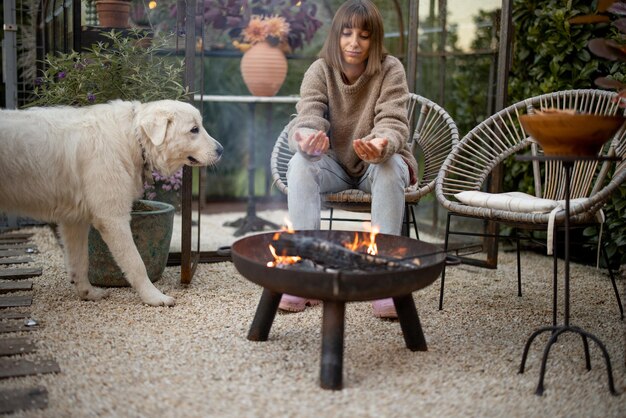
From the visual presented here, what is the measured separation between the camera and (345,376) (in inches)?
90.5

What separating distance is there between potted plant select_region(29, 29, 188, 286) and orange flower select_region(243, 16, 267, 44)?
1418 mm

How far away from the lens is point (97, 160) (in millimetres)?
2971

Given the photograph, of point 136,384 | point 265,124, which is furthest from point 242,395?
point 265,124

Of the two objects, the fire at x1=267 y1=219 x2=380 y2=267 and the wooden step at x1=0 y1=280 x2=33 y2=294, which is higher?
the fire at x1=267 y1=219 x2=380 y2=267

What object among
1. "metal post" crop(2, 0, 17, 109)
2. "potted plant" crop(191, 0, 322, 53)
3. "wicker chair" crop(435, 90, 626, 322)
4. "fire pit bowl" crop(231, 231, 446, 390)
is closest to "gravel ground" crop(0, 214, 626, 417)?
"fire pit bowl" crop(231, 231, 446, 390)

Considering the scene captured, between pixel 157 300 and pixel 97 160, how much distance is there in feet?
2.29

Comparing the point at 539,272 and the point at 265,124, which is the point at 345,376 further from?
the point at 265,124

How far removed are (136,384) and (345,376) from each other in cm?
71

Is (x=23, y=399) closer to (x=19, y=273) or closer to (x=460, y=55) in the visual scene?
(x=19, y=273)

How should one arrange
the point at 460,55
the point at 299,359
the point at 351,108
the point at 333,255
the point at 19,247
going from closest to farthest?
the point at 333,255 → the point at 299,359 → the point at 351,108 → the point at 19,247 → the point at 460,55

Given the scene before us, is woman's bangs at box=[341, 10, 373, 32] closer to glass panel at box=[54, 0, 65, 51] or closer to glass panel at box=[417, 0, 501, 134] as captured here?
glass panel at box=[417, 0, 501, 134]

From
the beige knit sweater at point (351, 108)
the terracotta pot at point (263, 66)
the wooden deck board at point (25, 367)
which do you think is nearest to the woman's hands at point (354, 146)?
the beige knit sweater at point (351, 108)

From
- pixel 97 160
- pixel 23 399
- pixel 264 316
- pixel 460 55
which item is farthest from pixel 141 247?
pixel 460 55

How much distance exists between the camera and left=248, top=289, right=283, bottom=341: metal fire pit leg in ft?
8.54
